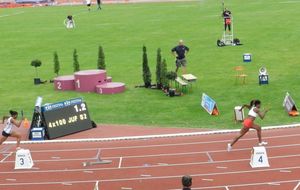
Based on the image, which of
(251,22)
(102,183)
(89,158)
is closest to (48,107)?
(89,158)

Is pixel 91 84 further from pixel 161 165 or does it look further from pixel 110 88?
pixel 161 165

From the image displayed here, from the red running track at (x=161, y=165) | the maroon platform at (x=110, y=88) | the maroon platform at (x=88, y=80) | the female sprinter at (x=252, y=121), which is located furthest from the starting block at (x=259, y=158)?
the maroon platform at (x=88, y=80)

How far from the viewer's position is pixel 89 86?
2531cm

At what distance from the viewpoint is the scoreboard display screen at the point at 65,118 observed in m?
19.1

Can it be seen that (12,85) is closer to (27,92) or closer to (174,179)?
(27,92)

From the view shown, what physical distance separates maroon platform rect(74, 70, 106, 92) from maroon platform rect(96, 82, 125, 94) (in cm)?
29

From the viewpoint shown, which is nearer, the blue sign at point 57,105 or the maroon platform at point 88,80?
the blue sign at point 57,105

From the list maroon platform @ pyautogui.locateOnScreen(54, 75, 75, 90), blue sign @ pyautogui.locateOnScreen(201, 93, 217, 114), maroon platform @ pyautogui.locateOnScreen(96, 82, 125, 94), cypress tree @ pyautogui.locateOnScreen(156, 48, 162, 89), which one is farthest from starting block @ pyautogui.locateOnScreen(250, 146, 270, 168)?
maroon platform @ pyautogui.locateOnScreen(54, 75, 75, 90)

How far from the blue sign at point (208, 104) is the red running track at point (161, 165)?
2456mm

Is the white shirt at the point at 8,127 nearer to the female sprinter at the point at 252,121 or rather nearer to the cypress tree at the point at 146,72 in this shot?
the female sprinter at the point at 252,121

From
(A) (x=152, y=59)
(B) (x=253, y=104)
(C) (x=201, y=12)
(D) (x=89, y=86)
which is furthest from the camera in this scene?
(C) (x=201, y=12)

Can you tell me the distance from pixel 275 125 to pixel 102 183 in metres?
7.01

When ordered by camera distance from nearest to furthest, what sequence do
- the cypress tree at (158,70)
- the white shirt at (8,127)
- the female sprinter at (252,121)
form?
the female sprinter at (252,121) < the white shirt at (8,127) < the cypress tree at (158,70)

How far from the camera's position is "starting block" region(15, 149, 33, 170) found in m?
16.0
